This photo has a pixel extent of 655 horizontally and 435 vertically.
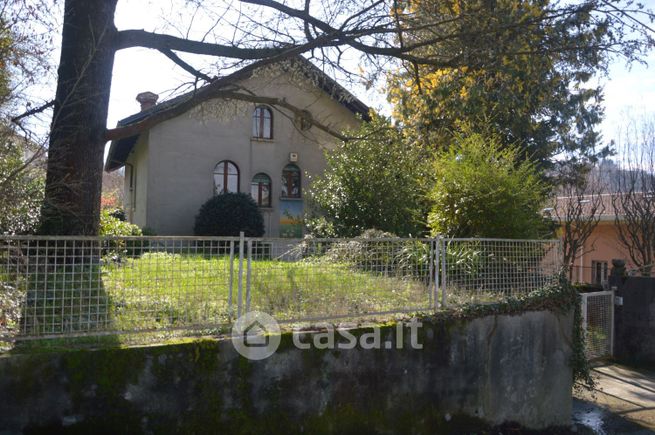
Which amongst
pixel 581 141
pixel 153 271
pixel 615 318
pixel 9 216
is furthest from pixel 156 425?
pixel 581 141

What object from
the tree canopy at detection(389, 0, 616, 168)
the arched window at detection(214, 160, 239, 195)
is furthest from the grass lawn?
the arched window at detection(214, 160, 239, 195)

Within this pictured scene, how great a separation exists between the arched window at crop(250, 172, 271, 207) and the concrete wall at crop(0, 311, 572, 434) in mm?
12478

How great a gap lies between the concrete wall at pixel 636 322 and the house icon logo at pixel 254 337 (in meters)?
7.52

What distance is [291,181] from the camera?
18.4 m

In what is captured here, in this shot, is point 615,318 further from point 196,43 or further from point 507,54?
point 196,43

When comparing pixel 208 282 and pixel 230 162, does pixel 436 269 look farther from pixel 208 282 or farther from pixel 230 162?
pixel 230 162

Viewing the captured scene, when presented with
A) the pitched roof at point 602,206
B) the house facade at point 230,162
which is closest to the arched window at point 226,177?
the house facade at point 230,162

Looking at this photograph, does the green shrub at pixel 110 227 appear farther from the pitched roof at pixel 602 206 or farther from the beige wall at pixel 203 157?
the pitched roof at pixel 602 206

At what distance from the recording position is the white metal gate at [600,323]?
9281 millimetres

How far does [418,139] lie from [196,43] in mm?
4552

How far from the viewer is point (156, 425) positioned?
4.21m

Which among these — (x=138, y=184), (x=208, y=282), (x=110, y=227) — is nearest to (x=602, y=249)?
(x=138, y=184)

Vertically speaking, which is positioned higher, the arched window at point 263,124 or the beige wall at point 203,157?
the arched window at point 263,124

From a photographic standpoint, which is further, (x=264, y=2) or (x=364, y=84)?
(x=364, y=84)
